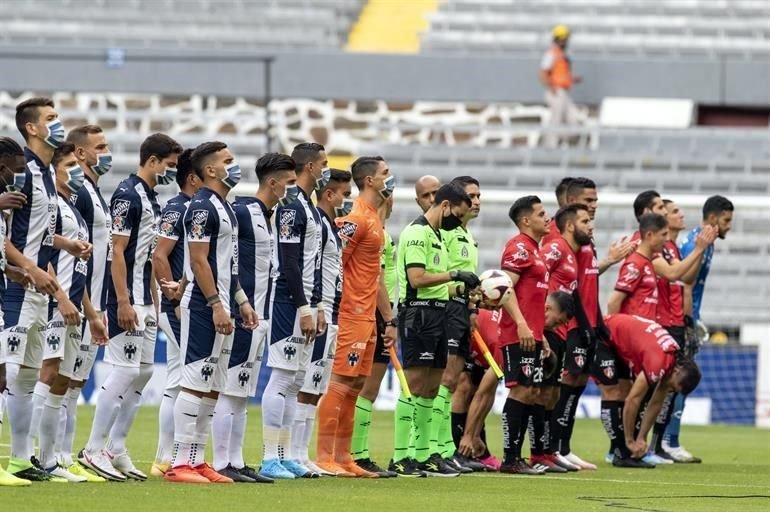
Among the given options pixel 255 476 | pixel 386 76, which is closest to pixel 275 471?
pixel 255 476

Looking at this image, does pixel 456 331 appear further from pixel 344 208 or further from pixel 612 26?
pixel 612 26

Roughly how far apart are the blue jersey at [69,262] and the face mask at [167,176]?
866 mm

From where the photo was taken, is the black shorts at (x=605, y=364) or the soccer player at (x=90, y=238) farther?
the black shorts at (x=605, y=364)

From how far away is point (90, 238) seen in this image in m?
11.1

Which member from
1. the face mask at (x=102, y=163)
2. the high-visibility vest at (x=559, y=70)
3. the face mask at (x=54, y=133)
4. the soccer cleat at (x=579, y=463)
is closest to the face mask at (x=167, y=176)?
the face mask at (x=102, y=163)

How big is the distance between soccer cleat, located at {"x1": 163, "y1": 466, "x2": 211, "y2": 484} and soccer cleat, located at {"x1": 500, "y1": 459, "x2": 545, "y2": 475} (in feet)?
10.7

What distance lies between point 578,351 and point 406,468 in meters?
2.44

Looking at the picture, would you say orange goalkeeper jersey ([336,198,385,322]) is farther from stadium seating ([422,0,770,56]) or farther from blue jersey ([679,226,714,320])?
stadium seating ([422,0,770,56])

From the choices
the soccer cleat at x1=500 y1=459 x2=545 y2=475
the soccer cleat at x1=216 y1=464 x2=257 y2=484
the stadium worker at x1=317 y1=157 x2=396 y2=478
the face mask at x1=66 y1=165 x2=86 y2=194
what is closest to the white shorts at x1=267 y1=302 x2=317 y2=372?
the stadium worker at x1=317 y1=157 x2=396 y2=478

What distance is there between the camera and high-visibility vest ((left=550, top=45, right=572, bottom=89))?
2795 centimetres

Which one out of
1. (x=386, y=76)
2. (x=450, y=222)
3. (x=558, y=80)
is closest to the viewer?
(x=450, y=222)

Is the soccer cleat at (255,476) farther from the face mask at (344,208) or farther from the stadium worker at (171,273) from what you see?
the face mask at (344,208)

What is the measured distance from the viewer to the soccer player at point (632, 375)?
14.5m

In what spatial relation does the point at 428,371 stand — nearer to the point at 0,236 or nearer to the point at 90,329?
the point at 90,329
